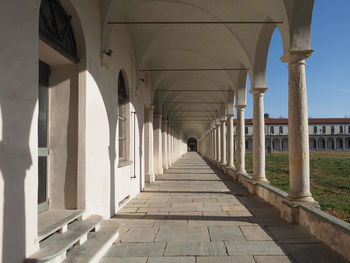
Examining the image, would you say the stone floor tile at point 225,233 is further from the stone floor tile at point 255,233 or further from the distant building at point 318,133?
the distant building at point 318,133

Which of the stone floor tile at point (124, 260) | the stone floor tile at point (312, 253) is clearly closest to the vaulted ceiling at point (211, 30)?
the stone floor tile at point (312, 253)

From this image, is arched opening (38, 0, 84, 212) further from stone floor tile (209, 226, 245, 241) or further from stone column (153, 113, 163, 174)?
stone column (153, 113, 163, 174)

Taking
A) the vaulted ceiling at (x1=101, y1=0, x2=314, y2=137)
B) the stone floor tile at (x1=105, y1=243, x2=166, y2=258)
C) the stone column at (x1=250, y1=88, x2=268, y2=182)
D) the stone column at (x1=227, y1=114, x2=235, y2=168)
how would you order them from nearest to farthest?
1. the stone floor tile at (x1=105, y1=243, x2=166, y2=258)
2. the vaulted ceiling at (x1=101, y1=0, x2=314, y2=137)
3. the stone column at (x1=250, y1=88, x2=268, y2=182)
4. the stone column at (x1=227, y1=114, x2=235, y2=168)

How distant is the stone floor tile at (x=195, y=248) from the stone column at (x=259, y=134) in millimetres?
5347

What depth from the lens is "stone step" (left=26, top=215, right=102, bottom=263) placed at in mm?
3387

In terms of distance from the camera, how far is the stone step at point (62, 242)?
339cm

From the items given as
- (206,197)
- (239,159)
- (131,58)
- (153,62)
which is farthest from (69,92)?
(239,159)

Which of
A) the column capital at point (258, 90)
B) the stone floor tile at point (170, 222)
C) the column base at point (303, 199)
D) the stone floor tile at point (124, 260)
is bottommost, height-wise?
the stone floor tile at point (170, 222)

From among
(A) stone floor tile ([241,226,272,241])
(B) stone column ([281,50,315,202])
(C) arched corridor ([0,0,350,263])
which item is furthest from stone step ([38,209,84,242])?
(B) stone column ([281,50,315,202])

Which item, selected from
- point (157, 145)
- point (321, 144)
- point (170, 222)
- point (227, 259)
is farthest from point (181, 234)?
point (321, 144)

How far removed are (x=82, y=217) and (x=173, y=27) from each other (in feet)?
25.7

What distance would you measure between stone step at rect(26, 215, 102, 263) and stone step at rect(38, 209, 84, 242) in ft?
0.34

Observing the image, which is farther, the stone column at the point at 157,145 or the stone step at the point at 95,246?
the stone column at the point at 157,145

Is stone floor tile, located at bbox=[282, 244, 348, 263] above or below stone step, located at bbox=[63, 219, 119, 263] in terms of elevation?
below
